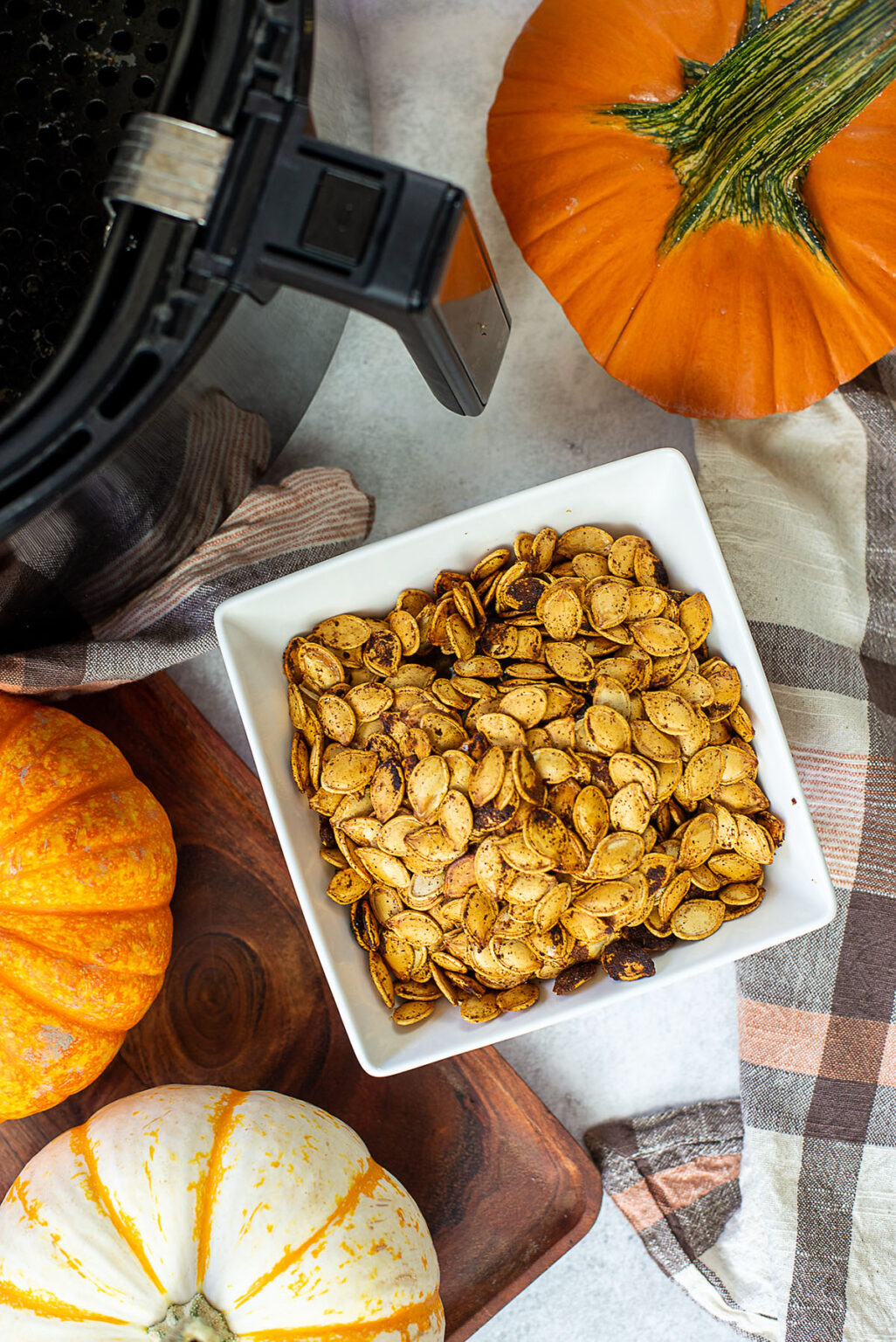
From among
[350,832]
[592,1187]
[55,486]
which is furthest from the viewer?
[592,1187]

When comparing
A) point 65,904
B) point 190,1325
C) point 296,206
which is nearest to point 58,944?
point 65,904

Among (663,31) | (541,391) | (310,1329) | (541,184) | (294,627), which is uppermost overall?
(663,31)

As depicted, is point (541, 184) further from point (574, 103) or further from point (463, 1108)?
point (463, 1108)

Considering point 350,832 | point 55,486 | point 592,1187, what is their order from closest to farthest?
1. point 55,486
2. point 350,832
3. point 592,1187

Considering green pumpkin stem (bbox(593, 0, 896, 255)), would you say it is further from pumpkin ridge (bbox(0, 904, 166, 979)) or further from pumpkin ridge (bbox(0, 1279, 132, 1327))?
pumpkin ridge (bbox(0, 1279, 132, 1327))

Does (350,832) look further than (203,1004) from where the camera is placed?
No

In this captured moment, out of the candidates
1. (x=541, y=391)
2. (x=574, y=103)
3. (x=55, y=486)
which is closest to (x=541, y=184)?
(x=574, y=103)
